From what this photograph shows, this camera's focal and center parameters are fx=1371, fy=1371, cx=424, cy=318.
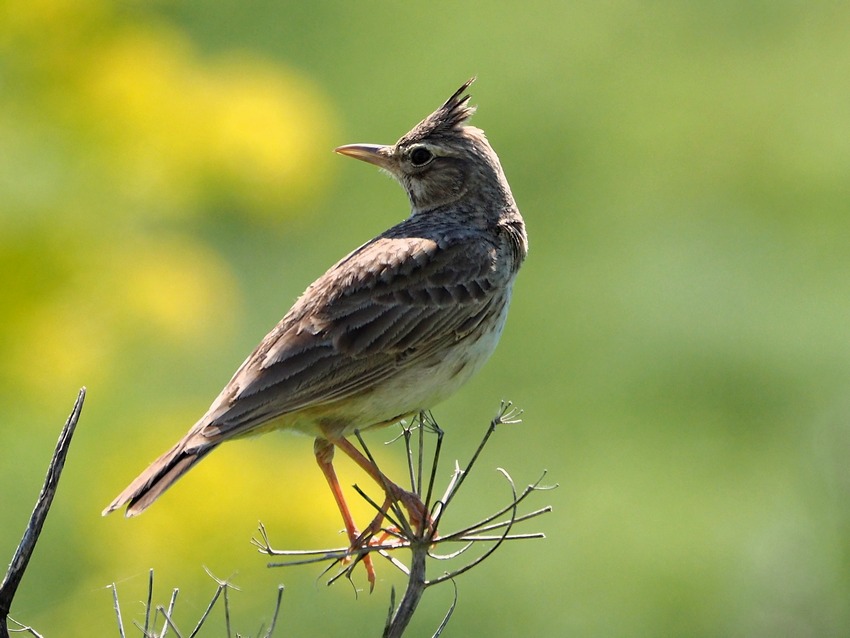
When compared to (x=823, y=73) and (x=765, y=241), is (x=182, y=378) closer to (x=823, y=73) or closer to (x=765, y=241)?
(x=765, y=241)

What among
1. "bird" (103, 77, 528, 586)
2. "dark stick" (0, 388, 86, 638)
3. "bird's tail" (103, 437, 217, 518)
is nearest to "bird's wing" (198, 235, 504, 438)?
"bird" (103, 77, 528, 586)

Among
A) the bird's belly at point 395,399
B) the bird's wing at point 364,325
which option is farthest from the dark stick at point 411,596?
the bird's belly at point 395,399

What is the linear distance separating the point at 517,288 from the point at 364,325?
11537mm

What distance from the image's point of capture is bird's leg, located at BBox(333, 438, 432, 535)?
13.6 feet

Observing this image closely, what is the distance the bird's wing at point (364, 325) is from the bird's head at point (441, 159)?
1.75 feet

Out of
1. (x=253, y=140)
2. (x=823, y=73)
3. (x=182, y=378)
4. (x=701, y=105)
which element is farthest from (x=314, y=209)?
(x=823, y=73)

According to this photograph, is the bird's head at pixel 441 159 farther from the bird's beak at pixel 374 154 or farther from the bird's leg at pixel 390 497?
the bird's leg at pixel 390 497

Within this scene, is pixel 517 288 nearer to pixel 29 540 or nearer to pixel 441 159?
pixel 441 159

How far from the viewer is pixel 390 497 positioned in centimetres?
411

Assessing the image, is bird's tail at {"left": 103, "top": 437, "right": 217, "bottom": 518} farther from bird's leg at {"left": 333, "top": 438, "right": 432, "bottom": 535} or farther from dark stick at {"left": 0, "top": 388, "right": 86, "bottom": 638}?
dark stick at {"left": 0, "top": 388, "right": 86, "bottom": 638}

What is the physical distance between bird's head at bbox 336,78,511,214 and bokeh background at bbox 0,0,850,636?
3.10m

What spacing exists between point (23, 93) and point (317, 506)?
12.0 ft

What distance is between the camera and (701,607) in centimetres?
1203

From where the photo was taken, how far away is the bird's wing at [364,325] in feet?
17.1
